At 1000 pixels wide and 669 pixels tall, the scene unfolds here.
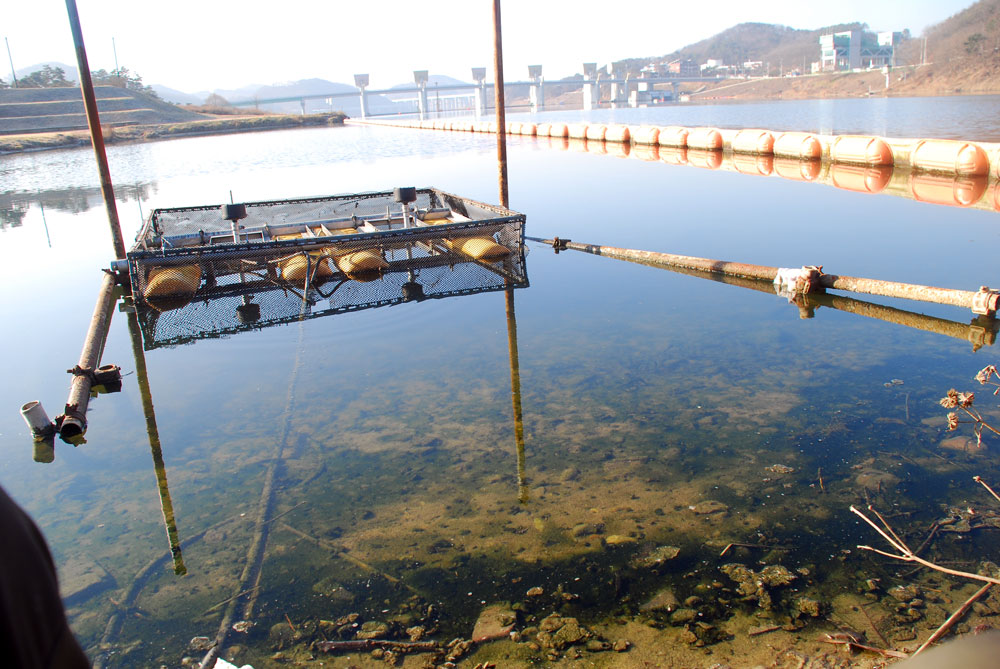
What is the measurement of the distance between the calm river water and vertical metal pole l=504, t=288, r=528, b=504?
0.07m

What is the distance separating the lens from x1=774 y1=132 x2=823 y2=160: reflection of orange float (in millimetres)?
27328

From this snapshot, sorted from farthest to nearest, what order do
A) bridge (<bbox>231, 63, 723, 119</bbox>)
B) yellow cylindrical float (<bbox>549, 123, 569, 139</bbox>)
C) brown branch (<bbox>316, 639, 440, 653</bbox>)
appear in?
bridge (<bbox>231, 63, 723, 119</bbox>)
yellow cylindrical float (<bbox>549, 123, 569, 139</bbox>)
brown branch (<bbox>316, 639, 440, 653</bbox>)

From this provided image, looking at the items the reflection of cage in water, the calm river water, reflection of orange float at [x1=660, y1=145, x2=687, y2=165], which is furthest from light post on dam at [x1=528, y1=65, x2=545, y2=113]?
the calm river water

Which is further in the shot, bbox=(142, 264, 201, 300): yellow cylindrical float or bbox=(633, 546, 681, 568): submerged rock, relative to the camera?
bbox=(142, 264, 201, 300): yellow cylindrical float

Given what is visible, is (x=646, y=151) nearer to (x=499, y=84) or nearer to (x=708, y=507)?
(x=499, y=84)

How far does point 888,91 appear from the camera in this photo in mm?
116125

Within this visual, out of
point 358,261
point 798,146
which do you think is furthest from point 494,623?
point 798,146

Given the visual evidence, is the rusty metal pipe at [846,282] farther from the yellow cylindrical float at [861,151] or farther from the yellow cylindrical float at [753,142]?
the yellow cylindrical float at [753,142]

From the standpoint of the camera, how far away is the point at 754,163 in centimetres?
2839

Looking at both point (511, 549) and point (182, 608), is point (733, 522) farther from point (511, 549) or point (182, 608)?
point (182, 608)

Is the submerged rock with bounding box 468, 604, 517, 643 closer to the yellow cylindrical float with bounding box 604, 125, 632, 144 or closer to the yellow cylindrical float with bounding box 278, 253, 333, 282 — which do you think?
the yellow cylindrical float with bounding box 278, 253, 333, 282

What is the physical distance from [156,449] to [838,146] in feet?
84.2

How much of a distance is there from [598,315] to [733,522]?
561 centimetres

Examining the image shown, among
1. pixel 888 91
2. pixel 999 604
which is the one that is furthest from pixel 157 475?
pixel 888 91
